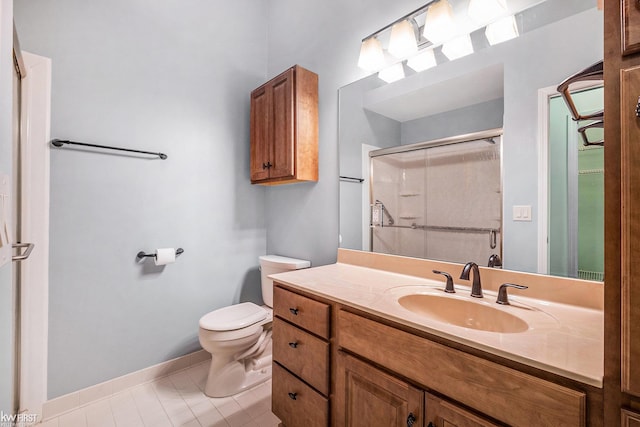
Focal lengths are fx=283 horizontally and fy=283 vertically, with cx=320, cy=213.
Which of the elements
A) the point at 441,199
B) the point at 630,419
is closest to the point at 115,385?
the point at 441,199

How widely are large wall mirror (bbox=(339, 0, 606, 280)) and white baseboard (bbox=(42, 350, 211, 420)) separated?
1.55 metres

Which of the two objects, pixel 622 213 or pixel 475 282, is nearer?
pixel 622 213

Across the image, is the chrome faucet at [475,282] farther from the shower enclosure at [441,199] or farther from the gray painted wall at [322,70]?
the gray painted wall at [322,70]

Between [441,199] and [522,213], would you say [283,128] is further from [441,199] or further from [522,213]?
[522,213]

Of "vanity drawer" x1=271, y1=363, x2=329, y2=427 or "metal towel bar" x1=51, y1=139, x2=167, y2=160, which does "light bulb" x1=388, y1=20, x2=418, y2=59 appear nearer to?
"metal towel bar" x1=51, y1=139, x2=167, y2=160

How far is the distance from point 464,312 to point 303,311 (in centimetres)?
65

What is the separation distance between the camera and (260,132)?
2.18m

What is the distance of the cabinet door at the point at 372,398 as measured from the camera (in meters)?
0.87

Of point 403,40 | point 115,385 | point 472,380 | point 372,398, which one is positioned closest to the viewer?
point 472,380

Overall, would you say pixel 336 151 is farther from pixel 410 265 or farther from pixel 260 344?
pixel 260 344

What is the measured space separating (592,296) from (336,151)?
4.72 feet

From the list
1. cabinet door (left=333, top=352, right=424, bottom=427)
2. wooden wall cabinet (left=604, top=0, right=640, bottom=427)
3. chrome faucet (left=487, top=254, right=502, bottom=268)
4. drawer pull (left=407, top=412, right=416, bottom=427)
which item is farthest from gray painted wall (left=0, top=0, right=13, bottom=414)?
chrome faucet (left=487, top=254, right=502, bottom=268)

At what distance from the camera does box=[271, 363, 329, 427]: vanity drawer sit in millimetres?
1158

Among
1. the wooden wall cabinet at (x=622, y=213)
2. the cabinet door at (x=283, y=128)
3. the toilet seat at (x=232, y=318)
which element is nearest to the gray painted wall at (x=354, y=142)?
the cabinet door at (x=283, y=128)
